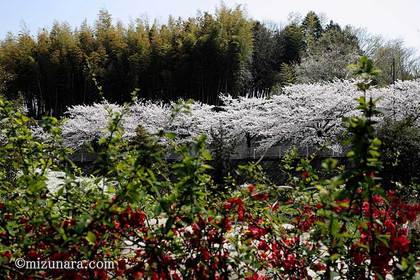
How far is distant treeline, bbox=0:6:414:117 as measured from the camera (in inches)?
695

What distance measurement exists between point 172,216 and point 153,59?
17.7m

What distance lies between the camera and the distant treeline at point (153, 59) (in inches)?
695

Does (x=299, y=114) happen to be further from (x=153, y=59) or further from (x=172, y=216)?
(x=172, y=216)

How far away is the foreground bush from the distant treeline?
15.4 metres

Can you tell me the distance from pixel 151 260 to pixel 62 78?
19467 millimetres

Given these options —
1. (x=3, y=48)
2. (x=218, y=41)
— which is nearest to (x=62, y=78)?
(x=3, y=48)

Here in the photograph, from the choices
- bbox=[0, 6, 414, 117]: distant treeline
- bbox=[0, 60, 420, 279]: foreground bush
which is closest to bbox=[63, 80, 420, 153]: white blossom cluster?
bbox=[0, 6, 414, 117]: distant treeline

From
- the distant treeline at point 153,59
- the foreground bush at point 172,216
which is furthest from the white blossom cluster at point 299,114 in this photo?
the foreground bush at point 172,216

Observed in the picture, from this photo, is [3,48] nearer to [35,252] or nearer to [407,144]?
[407,144]

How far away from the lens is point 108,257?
66.2 inches

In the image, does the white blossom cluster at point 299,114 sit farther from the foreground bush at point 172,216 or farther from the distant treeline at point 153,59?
the foreground bush at point 172,216

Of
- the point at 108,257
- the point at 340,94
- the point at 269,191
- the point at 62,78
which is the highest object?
the point at 62,78

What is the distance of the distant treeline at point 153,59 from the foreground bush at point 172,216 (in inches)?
607

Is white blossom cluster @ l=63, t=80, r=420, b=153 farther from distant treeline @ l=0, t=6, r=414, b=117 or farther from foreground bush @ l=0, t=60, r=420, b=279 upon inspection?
foreground bush @ l=0, t=60, r=420, b=279
